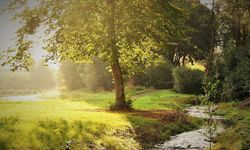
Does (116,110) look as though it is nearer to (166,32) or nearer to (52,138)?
(166,32)

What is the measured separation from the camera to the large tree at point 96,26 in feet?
89.9

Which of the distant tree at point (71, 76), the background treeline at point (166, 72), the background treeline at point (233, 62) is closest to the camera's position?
the background treeline at point (233, 62)

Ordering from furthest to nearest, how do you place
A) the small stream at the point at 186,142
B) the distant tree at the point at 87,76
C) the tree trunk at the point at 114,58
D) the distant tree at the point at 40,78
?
the distant tree at the point at 40,78
the distant tree at the point at 87,76
the tree trunk at the point at 114,58
the small stream at the point at 186,142

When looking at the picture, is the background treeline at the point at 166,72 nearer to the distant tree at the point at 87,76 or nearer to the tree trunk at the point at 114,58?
the distant tree at the point at 87,76

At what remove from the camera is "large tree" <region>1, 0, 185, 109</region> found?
89.9 feet

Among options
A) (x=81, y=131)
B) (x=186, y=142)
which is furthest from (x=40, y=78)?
(x=81, y=131)

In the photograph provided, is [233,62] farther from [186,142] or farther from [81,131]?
[81,131]

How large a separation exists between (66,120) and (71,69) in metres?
70.2

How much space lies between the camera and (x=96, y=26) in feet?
91.9

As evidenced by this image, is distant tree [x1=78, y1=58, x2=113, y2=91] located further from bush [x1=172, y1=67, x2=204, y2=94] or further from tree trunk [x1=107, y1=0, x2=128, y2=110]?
tree trunk [x1=107, y1=0, x2=128, y2=110]

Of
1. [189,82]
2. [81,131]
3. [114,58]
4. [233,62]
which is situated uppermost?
[233,62]

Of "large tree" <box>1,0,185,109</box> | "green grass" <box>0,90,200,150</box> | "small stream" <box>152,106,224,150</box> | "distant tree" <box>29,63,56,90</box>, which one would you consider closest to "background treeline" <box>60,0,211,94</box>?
"large tree" <box>1,0,185,109</box>

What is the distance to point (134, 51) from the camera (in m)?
33.3

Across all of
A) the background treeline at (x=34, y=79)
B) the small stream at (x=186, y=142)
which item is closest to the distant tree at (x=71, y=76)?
the background treeline at (x=34, y=79)
